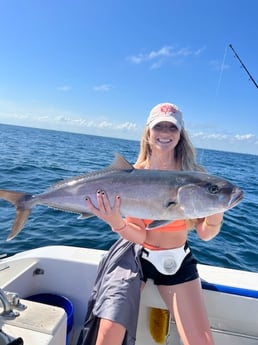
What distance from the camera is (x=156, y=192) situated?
2.22m

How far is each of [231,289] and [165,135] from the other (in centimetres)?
142

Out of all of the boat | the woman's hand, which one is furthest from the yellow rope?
the woman's hand

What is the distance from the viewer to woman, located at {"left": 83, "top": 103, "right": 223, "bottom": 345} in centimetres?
223

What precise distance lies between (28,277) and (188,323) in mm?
1549

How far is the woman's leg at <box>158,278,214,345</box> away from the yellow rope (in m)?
0.36

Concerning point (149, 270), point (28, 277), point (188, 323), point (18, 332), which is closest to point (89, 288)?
point (28, 277)

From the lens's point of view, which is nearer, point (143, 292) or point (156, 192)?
point (156, 192)

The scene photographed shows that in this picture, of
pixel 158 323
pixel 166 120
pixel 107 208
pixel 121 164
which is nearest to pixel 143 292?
pixel 158 323

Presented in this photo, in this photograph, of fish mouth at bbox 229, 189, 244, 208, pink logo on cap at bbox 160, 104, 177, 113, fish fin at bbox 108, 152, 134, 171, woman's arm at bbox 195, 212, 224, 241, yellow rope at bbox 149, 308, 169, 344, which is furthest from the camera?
yellow rope at bbox 149, 308, 169, 344

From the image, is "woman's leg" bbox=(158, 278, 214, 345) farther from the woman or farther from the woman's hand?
the woman's hand

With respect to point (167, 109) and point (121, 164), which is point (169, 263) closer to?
point (121, 164)

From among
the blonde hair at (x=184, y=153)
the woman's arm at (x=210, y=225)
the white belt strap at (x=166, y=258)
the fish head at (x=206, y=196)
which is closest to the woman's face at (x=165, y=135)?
the blonde hair at (x=184, y=153)

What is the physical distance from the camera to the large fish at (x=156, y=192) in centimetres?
214

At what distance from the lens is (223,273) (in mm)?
3004
